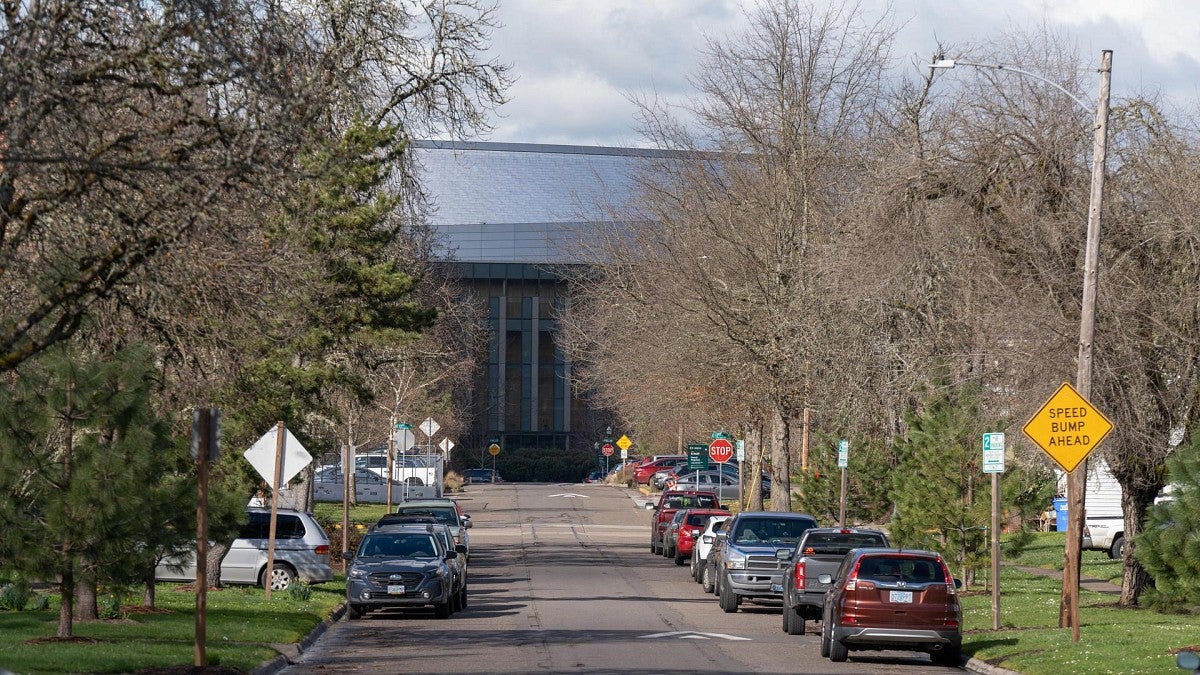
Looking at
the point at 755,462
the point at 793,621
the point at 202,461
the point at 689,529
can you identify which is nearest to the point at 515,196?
the point at 755,462

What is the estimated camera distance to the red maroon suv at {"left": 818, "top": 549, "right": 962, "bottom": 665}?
60.5 ft

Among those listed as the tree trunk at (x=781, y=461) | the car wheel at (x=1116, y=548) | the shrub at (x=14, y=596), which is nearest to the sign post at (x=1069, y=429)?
the shrub at (x=14, y=596)

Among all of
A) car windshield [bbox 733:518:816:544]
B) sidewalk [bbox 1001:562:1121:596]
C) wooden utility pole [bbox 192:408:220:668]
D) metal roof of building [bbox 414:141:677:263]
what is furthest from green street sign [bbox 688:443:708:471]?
metal roof of building [bbox 414:141:677:263]

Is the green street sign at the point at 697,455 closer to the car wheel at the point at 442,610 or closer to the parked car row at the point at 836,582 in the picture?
the parked car row at the point at 836,582

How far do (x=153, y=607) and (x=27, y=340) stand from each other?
981 cm

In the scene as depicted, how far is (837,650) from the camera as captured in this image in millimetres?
18828

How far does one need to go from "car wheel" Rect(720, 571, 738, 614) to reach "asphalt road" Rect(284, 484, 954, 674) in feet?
0.71

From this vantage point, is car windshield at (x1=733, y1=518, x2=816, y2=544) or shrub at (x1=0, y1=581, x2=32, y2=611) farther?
car windshield at (x1=733, y1=518, x2=816, y2=544)

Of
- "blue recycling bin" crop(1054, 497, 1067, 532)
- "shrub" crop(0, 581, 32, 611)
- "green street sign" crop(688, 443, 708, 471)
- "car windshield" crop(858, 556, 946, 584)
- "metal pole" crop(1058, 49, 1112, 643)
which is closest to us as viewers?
"shrub" crop(0, 581, 32, 611)

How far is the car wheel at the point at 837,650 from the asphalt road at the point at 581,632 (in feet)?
0.51

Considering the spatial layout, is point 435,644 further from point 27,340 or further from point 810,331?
point 810,331

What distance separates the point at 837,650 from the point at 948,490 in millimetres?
9283

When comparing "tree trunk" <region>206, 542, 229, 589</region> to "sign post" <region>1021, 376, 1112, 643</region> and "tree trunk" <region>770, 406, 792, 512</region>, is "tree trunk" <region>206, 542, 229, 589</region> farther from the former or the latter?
"tree trunk" <region>770, 406, 792, 512</region>

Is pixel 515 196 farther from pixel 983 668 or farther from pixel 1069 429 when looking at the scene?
pixel 983 668
